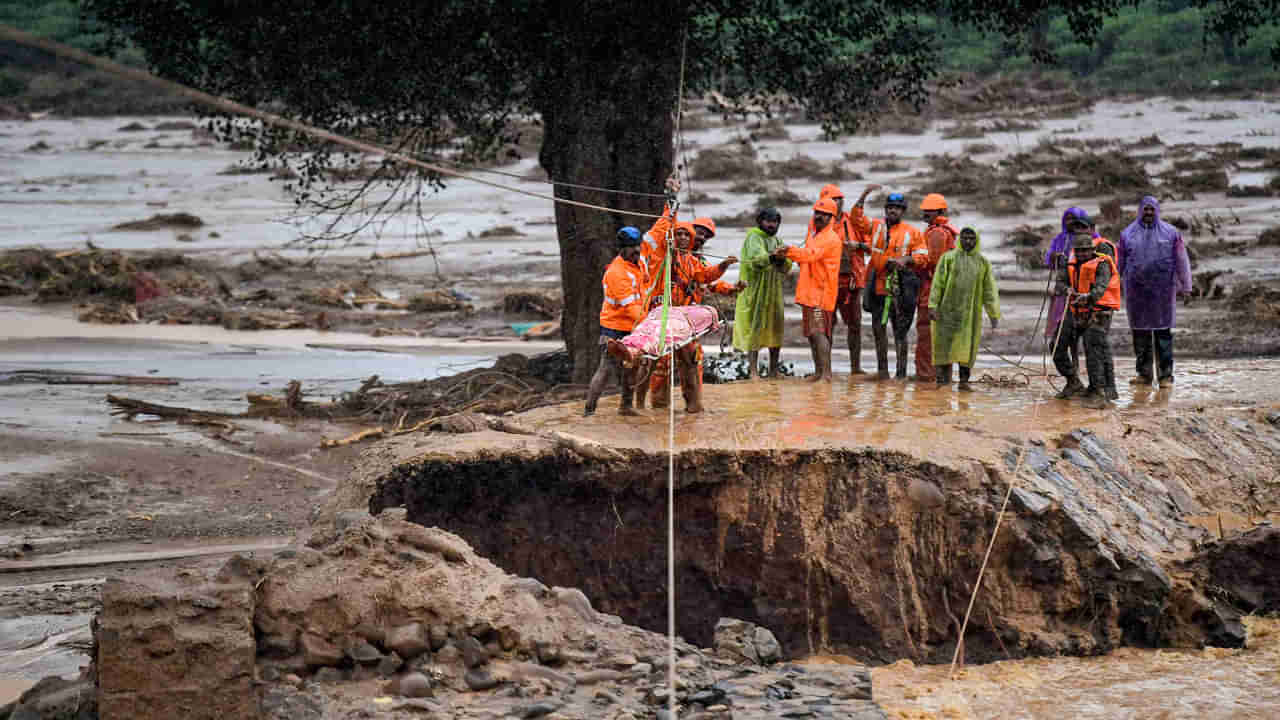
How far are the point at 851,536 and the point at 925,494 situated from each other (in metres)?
0.51

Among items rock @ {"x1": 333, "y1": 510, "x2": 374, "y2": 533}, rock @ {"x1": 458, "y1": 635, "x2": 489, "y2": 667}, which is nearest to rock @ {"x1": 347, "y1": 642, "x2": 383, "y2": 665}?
rock @ {"x1": 458, "y1": 635, "x2": 489, "y2": 667}

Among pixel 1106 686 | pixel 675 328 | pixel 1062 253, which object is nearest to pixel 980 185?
pixel 1062 253

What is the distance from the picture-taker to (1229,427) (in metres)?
9.62

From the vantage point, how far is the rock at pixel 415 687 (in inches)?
228

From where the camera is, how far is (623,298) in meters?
8.88

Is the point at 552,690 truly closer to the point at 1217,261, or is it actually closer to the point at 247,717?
the point at 247,717

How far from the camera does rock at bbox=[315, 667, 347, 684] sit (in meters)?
5.91

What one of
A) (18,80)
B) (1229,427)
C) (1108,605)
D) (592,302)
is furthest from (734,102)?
(18,80)

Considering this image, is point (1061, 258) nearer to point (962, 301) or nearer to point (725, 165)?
point (962, 301)

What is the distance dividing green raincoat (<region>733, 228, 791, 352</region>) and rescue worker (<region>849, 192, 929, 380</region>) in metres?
0.69

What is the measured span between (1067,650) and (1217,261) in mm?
13555

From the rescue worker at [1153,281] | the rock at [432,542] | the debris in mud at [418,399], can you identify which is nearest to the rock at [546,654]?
the rock at [432,542]

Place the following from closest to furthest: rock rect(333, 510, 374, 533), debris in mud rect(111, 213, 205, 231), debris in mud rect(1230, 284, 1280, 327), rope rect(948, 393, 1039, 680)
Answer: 1. rock rect(333, 510, 374, 533)
2. rope rect(948, 393, 1039, 680)
3. debris in mud rect(1230, 284, 1280, 327)
4. debris in mud rect(111, 213, 205, 231)

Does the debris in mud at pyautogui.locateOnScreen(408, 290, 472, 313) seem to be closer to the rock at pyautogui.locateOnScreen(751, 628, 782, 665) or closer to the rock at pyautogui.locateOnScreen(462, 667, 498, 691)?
the rock at pyautogui.locateOnScreen(751, 628, 782, 665)
